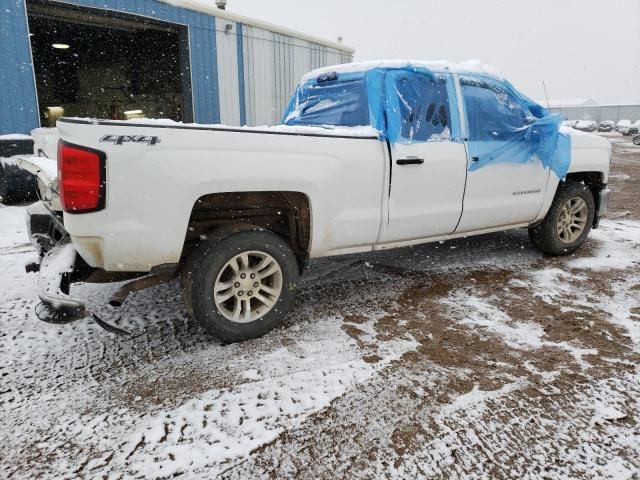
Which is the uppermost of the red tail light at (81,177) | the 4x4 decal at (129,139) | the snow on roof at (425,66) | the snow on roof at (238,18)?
the snow on roof at (238,18)

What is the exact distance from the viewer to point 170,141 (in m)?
2.57

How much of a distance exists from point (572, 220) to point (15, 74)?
965 centimetres

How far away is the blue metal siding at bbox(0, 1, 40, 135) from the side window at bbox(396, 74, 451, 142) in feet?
27.0

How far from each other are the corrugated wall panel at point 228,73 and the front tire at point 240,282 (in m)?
10.1

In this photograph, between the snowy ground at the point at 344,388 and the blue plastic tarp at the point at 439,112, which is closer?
the snowy ground at the point at 344,388

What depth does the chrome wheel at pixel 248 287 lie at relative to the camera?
2977 mm

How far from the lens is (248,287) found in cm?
306

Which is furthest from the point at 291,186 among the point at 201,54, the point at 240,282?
the point at 201,54

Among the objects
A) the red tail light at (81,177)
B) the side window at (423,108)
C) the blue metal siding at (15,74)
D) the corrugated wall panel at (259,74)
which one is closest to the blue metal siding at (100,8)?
the blue metal siding at (15,74)

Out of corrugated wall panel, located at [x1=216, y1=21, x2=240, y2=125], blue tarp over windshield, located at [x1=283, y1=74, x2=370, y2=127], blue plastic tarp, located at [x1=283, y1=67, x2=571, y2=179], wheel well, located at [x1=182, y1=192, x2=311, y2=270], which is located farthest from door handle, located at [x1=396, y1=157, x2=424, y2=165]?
corrugated wall panel, located at [x1=216, y1=21, x2=240, y2=125]

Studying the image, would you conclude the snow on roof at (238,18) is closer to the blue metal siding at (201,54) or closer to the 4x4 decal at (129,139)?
the blue metal siding at (201,54)

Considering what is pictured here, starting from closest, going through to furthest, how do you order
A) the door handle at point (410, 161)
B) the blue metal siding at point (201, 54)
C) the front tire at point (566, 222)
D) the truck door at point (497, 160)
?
the door handle at point (410, 161), the truck door at point (497, 160), the front tire at point (566, 222), the blue metal siding at point (201, 54)

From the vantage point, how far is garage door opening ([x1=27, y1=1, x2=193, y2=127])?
37.9 ft

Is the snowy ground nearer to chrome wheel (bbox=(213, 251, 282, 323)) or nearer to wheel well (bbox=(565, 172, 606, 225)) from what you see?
chrome wheel (bbox=(213, 251, 282, 323))
